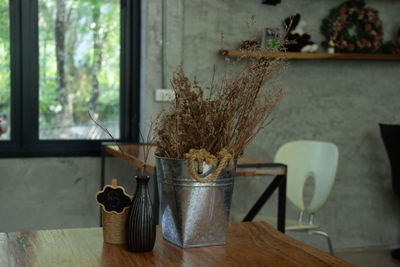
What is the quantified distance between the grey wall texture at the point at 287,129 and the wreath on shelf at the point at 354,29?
0.25 ft

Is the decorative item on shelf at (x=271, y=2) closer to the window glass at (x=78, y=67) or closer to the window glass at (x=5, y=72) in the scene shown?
the window glass at (x=78, y=67)

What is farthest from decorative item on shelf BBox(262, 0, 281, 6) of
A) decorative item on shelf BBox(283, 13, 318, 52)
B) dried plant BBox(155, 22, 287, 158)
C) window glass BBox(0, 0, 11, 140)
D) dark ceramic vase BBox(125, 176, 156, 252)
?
dark ceramic vase BBox(125, 176, 156, 252)

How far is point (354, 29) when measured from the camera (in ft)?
12.7

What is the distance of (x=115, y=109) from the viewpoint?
3.61 meters

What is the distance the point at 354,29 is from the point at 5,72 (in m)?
2.54

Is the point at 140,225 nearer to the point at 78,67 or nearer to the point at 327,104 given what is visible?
the point at 78,67

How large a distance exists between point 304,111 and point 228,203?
2.62 meters

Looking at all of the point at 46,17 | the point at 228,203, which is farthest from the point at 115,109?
the point at 228,203

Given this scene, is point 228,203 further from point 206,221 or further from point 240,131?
point 240,131

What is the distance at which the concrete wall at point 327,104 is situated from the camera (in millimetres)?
3539

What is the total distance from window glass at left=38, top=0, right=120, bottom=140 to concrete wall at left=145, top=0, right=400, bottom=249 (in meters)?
0.35

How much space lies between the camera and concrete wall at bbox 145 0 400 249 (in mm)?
3539

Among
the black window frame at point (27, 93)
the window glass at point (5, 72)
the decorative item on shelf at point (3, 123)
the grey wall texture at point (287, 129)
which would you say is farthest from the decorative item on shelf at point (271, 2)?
the decorative item on shelf at point (3, 123)

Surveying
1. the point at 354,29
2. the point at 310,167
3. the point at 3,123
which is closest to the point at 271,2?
the point at 354,29
